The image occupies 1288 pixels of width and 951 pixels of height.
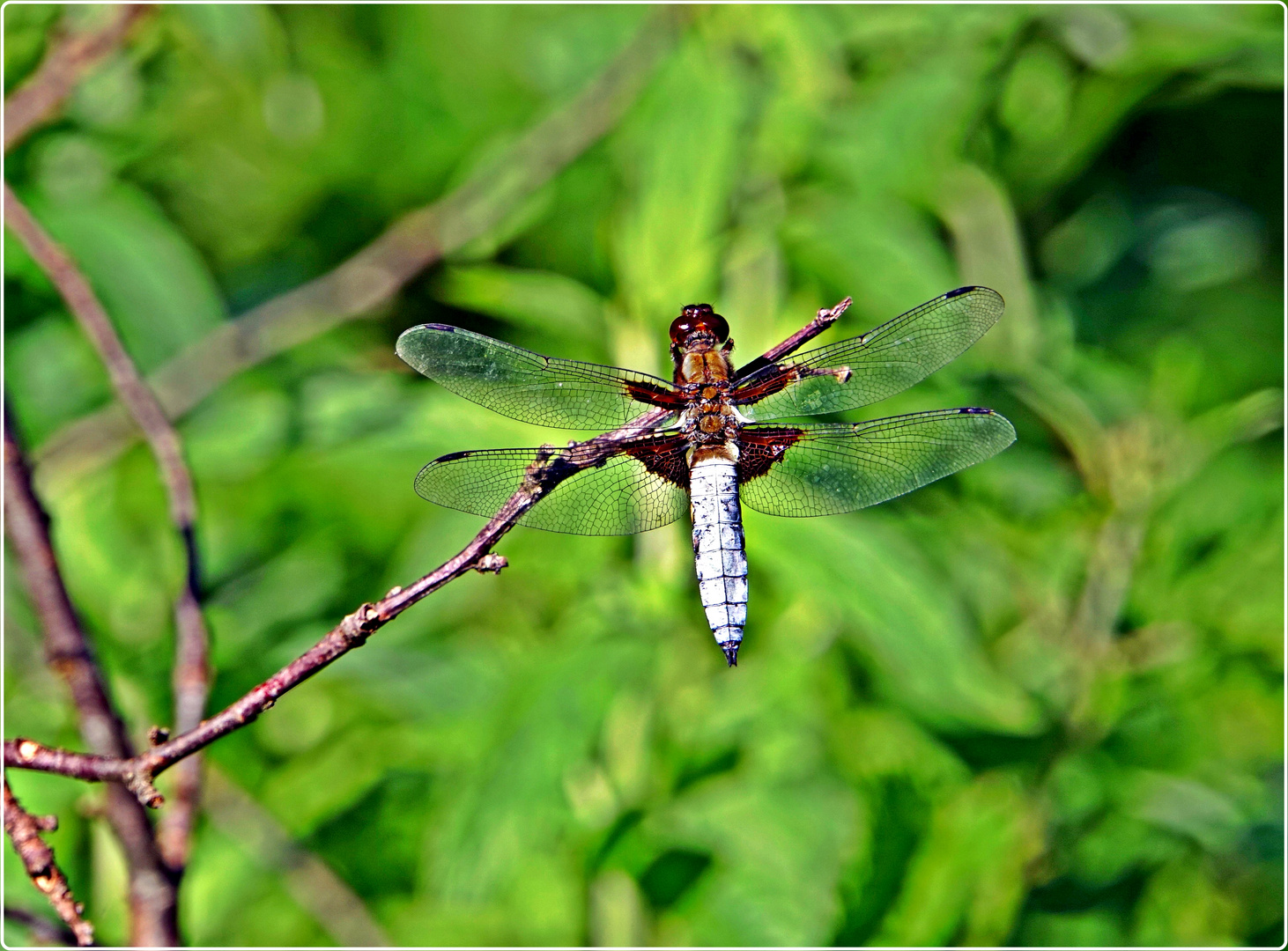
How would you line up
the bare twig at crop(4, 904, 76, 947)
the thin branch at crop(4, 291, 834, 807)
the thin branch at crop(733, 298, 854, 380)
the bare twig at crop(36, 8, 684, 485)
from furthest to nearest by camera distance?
the bare twig at crop(36, 8, 684, 485) → the thin branch at crop(733, 298, 854, 380) → the bare twig at crop(4, 904, 76, 947) → the thin branch at crop(4, 291, 834, 807)

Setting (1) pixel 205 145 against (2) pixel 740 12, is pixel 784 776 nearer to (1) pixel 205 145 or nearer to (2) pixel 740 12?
(2) pixel 740 12

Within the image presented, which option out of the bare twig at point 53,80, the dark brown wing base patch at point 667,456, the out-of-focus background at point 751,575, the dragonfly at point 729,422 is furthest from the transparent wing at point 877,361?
the bare twig at point 53,80

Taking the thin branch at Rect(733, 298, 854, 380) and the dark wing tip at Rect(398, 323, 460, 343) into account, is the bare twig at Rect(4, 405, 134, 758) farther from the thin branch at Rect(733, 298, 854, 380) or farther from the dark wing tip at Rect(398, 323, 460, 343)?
the thin branch at Rect(733, 298, 854, 380)

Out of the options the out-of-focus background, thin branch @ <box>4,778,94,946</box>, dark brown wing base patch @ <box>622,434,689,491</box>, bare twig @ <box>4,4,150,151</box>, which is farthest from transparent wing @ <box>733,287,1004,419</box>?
bare twig @ <box>4,4,150,151</box>

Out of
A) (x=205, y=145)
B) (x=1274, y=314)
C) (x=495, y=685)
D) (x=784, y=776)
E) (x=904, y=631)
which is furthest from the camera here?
(x=205, y=145)

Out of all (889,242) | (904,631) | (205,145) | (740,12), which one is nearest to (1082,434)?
(889,242)

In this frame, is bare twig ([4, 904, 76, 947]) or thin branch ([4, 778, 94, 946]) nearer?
thin branch ([4, 778, 94, 946])
